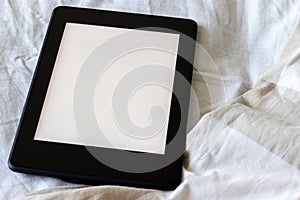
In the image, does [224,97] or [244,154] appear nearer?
[244,154]

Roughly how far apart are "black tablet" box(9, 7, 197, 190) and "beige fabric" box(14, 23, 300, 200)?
0.03 m

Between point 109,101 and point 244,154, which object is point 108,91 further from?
point 244,154

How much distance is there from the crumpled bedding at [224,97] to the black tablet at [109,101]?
2 centimetres

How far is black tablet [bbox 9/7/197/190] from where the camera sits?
60 cm

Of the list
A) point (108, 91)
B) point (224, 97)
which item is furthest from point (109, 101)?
point (224, 97)

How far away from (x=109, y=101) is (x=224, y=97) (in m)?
0.15

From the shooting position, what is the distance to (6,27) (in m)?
0.74

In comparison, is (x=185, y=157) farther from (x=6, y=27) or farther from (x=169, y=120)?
(x=6, y=27)

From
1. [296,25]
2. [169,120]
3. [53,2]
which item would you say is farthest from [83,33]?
[296,25]

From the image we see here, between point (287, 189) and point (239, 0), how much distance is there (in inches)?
14.2

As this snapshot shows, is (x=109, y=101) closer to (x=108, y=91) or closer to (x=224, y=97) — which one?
(x=108, y=91)

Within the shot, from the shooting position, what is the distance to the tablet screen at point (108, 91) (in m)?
0.63

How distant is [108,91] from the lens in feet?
2.20

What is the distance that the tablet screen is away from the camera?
2.06 feet
